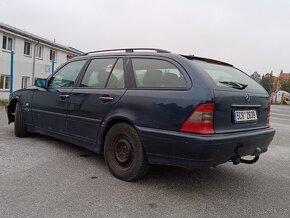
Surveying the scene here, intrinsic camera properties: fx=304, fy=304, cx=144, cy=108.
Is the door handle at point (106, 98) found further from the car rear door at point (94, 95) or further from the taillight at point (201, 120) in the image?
the taillight at point (201, 120)

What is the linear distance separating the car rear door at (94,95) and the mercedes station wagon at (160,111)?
0.6 inches

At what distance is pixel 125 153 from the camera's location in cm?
394

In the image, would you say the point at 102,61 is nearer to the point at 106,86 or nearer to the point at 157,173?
the point at 106,86

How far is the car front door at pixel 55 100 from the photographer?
194 inches

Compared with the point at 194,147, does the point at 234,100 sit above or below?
above

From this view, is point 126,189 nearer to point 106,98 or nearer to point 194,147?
point 194,147

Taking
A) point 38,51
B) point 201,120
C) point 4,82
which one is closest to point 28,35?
point 38,51

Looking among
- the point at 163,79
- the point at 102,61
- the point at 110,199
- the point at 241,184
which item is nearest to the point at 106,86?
the point at 102,61

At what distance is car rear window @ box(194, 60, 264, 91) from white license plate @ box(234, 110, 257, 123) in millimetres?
314

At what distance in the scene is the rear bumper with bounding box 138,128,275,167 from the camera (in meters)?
3.21

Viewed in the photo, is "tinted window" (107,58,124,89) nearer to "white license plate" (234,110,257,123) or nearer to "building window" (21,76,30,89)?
"white license plate" (234,110,257,123)

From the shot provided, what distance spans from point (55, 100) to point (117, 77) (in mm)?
1446

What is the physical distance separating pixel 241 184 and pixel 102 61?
105 inches

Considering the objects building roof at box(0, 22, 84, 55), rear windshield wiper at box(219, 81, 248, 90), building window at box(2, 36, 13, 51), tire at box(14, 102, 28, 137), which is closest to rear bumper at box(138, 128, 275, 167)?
rear windshield wiper at box(219, 81, 248, 90)
